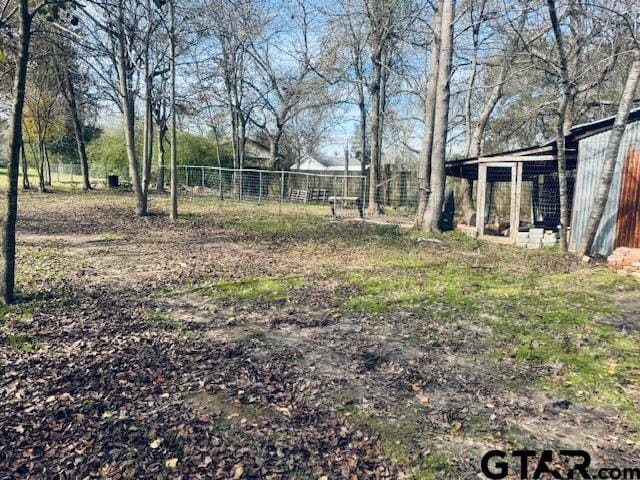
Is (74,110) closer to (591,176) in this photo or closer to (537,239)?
(537,239)

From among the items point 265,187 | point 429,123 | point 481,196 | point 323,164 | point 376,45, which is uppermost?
point 376,45

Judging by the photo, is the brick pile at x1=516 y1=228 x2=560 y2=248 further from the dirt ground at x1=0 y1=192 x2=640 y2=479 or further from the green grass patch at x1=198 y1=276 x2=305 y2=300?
the green grass patch at x1=198 y1=276 x2=305 y2=300

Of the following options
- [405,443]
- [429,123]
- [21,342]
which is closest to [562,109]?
[429,123]

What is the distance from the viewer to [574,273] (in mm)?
7344

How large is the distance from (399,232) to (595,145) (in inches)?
195

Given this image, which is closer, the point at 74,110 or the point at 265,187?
the point at 265,187

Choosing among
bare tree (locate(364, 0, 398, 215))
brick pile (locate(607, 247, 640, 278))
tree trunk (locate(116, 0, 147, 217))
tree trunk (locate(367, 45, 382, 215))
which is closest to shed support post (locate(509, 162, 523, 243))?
brick pile (locate(607, 247, 640, 278))

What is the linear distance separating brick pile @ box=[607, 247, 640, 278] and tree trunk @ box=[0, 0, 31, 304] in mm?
8550

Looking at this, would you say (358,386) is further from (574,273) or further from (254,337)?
(574,273)

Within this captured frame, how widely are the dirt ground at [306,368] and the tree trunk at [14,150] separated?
1.45ft

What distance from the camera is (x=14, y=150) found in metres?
4.72

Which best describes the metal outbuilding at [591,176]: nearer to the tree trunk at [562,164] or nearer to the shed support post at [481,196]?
the shed support post at [481,196]

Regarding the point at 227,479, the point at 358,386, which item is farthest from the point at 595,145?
the point at 227,479

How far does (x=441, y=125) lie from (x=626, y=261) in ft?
18.5
